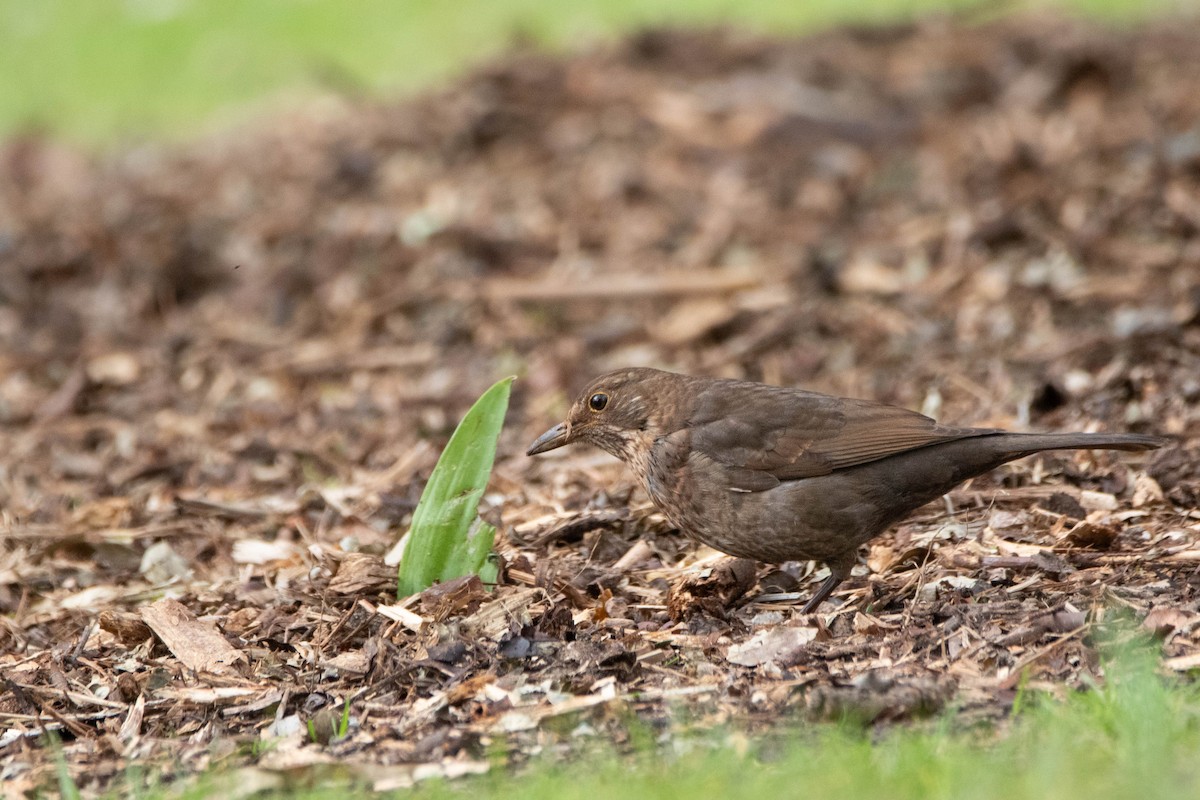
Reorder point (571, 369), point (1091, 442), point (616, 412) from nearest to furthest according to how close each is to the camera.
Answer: point (1091, 442) < point (616, 412) < point (571, 369)

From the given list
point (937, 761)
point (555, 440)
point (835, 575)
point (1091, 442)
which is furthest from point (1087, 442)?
point (555, 440)

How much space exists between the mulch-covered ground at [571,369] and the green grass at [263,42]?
1.35 m

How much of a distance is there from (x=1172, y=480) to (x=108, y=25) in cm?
1567

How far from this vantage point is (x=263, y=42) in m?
17.3

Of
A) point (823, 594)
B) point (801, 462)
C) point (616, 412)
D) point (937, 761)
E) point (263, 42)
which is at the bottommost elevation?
point (823, 594)

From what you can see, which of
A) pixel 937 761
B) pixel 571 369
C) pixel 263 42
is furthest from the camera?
pixel 263 42

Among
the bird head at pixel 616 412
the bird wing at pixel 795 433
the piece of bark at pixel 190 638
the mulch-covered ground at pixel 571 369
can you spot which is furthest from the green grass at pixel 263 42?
the piece of bark at pixel 190 638

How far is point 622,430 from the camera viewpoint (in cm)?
589

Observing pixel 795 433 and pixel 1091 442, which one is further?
pixel 795 433

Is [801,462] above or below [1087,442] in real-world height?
below

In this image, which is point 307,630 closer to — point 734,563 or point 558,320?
point 734,563

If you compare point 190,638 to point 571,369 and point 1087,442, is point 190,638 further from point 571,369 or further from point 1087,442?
point 571,369

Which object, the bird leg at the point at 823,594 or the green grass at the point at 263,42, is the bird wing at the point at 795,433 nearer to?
the bird leg at the point at 823,594

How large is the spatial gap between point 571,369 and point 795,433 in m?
3.19
